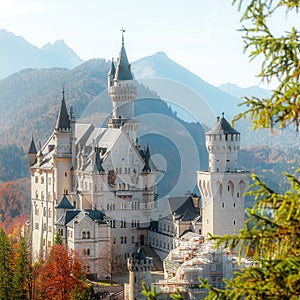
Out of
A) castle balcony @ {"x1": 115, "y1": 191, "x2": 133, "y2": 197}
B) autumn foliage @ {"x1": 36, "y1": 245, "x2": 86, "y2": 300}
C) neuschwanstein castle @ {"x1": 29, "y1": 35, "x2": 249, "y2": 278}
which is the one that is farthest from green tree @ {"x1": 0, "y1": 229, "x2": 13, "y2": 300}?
castle balcony @ {"x1": 115, "y1": 191, "x2": 133, "y2": 197}

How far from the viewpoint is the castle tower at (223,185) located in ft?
220

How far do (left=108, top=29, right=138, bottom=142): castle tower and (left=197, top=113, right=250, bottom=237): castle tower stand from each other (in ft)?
47.3

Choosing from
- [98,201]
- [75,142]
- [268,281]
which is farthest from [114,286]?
[268,281]

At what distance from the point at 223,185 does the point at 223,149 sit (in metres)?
2.89

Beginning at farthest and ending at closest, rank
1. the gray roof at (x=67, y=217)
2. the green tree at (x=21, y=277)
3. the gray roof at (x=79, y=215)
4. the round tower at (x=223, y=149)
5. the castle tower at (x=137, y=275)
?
the gray roof at (x=67, y=217), the gray roof at (x=79, y=215), the round tower at (x=223, y=149), the green tree at (x=21, y=277), the castle tower at (x=137, y=275)

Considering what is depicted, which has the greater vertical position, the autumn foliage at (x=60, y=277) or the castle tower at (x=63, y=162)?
the castle tower at (x=63, y=162)

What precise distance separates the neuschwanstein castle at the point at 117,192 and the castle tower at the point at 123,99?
0.32 feet

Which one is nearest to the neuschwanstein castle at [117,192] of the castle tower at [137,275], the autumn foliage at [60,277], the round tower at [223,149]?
the round tower at [223,149]

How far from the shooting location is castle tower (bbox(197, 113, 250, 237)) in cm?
6700

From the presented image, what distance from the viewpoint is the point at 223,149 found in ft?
221

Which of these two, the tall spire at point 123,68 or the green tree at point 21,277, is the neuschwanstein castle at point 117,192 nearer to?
the tall spire at point 123,68

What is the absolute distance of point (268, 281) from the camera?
13.7 metres

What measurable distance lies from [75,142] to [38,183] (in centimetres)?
685

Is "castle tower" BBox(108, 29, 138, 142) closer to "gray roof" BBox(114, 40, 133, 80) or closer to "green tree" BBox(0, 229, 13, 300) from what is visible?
"gray roof" BBox(114, 40, 133, 80)
